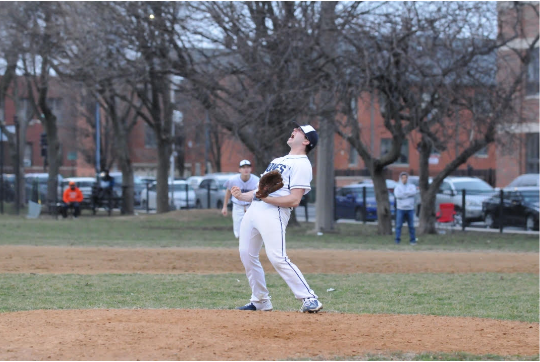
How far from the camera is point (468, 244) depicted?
22.0 meters

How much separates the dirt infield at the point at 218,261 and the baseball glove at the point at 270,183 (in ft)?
21.3

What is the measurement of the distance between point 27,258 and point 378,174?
12.7 m

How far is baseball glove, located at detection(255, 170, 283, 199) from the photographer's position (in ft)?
25.1

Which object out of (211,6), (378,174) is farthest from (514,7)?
(211,6)

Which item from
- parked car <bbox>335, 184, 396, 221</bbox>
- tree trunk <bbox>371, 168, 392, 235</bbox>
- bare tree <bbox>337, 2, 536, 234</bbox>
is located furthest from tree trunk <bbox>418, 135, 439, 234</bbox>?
parked car <bbox>335, 184, 396, 221</bbox>

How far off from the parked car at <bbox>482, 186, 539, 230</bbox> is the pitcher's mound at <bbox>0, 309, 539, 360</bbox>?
18654 mm

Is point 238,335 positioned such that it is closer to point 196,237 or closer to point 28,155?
point 196,237

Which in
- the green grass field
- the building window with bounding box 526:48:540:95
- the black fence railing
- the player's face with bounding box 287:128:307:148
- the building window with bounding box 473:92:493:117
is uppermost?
the building window with bounding box 526:48:540:95

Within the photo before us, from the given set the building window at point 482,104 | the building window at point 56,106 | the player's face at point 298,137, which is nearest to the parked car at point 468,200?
Result: the building window at point 482,104

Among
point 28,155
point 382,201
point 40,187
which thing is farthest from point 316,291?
point 28,155

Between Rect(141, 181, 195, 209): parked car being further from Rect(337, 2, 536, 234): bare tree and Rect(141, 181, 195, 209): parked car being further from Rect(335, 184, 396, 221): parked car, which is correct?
Rect(337, 2, 536, 234): bare tree

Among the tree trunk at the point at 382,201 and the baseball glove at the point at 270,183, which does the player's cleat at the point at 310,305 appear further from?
the tree trunk at the point at 382,201

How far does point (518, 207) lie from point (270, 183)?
20.4m

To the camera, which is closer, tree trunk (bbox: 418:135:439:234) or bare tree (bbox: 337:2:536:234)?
bare tree (bbox: 337:2:536:234)
